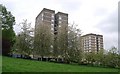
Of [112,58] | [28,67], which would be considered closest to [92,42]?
[112,58]

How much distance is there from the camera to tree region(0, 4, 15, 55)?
5360cm

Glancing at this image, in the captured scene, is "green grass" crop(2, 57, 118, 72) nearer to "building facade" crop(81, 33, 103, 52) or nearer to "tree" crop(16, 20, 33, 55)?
"tree" crop(16, 20, 33, 55)

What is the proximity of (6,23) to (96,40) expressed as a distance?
5047 inches

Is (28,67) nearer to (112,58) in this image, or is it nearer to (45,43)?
(45,43)

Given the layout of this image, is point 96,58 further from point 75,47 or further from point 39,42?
point 39,42

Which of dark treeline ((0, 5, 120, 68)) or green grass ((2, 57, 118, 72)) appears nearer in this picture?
green grass ((2, 57, 118, 72))

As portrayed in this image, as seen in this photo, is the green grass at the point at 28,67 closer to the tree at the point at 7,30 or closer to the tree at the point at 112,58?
the tree at the point at 7,30

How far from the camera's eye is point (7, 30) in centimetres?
5909

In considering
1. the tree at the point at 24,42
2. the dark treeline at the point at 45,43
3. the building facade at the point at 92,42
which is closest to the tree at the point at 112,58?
the dark treeline at the point at 45,43

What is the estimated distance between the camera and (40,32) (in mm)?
55844

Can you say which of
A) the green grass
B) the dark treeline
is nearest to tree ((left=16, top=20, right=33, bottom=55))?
the dark treeline

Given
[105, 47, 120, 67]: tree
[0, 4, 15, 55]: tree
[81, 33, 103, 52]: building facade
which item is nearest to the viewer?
[0, 4, 15, 55]: tree

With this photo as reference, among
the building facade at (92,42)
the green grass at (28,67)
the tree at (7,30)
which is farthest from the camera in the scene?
the building facade at (92,42)

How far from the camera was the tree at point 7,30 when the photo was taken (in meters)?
53.6
